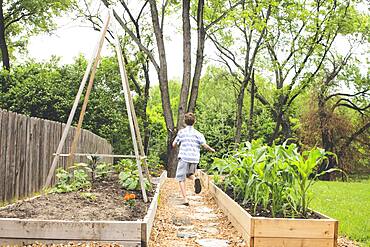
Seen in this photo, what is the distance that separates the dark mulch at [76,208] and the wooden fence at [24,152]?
35.6 inches

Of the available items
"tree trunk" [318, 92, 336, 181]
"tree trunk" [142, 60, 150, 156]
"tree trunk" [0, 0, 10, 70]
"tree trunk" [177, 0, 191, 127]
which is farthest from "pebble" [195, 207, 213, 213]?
"tree trunk" [318, 92, 336, 181]

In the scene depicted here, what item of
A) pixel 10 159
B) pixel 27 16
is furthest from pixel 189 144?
pixel 27 16

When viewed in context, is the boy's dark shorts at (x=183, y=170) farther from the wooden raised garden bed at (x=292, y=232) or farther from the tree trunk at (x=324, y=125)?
the tree trunk at (x=324, y=125)

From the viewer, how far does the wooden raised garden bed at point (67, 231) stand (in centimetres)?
424

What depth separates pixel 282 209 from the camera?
501 cm

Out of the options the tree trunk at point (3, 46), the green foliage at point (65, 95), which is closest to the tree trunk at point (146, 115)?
the green foliage at point (65, 95)

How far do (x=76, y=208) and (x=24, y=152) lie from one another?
2.37 metres

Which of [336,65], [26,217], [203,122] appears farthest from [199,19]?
[26,217]

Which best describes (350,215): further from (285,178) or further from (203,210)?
(285,178)

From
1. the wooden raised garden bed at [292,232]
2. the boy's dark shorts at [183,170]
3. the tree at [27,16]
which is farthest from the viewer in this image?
the tree at [27,16]

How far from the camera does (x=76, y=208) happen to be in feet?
16.5

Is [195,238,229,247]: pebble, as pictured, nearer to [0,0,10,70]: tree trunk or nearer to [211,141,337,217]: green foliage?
[211,141,337,217]: green foliage

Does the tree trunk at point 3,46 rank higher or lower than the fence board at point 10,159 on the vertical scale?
higher

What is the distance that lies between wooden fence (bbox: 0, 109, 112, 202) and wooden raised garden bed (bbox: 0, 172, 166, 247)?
209 cm
